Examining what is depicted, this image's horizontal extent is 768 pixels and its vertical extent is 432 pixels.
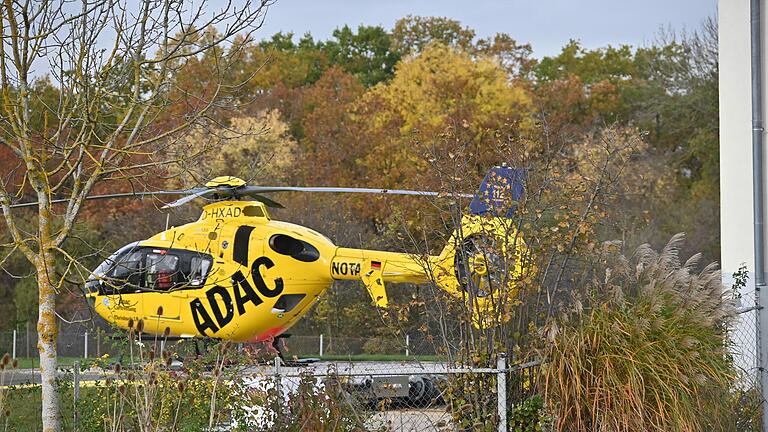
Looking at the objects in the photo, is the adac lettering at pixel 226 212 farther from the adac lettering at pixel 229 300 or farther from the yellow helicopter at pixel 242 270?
the adac lettering at pixel 229 300

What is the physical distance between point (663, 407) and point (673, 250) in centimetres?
174

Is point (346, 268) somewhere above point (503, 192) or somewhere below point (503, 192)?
below

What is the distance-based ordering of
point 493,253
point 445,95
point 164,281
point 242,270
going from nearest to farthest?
point 493,253
point 242,270
point 164,281
point 445,95

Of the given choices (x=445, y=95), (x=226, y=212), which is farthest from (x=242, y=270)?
(x=445, y=95)

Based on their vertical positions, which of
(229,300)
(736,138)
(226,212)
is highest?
(736,138)

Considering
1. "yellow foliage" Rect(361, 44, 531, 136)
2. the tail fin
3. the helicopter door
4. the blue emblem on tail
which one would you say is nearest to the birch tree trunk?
the tail fin

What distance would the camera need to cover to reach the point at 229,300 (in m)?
16.4

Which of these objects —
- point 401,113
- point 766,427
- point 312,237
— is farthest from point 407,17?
point 766,427

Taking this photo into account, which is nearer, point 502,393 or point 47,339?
point 47,339

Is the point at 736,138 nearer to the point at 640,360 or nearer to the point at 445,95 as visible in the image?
the point at 640,360

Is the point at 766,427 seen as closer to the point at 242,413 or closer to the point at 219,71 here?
the point at 242,413

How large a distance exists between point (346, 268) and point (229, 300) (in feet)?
6.22

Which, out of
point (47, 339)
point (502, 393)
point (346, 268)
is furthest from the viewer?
point (346, 268)

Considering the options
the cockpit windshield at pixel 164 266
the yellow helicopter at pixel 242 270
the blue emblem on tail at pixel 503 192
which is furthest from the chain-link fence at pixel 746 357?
the cockpit windshield at pixel 164 266
